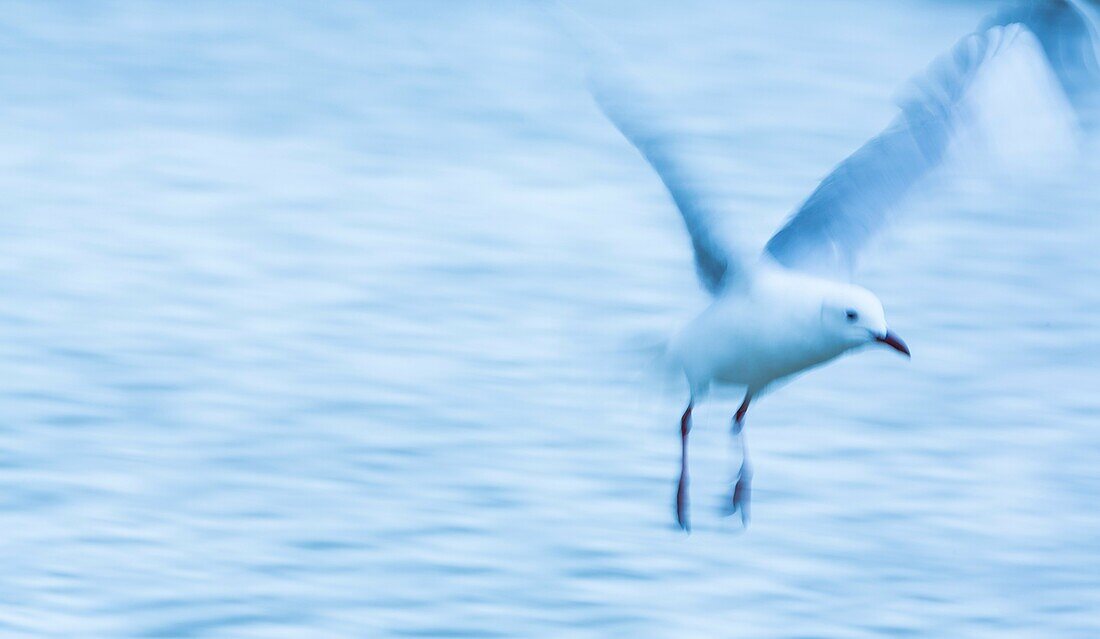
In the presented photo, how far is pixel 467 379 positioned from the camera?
5.88 metres

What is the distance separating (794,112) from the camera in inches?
366

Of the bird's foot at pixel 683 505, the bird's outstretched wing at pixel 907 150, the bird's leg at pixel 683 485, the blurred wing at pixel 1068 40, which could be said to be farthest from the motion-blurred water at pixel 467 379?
the blurred wing at pixel 1068 40

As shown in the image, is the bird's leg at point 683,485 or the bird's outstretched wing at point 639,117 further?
the bird's leg at point 683,485

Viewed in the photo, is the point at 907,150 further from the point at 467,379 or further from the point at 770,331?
the point at 467,379

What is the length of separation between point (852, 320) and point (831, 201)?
33 centimetres

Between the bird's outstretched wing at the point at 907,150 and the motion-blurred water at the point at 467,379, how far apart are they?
346mm

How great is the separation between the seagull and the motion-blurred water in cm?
23

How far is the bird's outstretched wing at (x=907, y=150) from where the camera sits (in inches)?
168

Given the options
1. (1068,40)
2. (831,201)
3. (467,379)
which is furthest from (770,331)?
(467,379)

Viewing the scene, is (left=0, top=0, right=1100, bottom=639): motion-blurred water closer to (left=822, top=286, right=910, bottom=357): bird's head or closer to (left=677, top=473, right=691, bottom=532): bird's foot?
(left=677, top=473, right=691, bottom=532): bird's foot

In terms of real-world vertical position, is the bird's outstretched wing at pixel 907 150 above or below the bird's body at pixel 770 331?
above

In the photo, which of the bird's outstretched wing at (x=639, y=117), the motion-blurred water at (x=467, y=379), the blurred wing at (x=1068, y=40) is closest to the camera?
the bird's outstretched wing at (x=639, y=117)

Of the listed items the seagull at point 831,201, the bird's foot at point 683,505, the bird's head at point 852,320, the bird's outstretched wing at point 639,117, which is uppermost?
the bird's outstretched wing at point 639,117

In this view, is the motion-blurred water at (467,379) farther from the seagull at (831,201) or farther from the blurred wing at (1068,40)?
the blurred wing at (1068,40)
